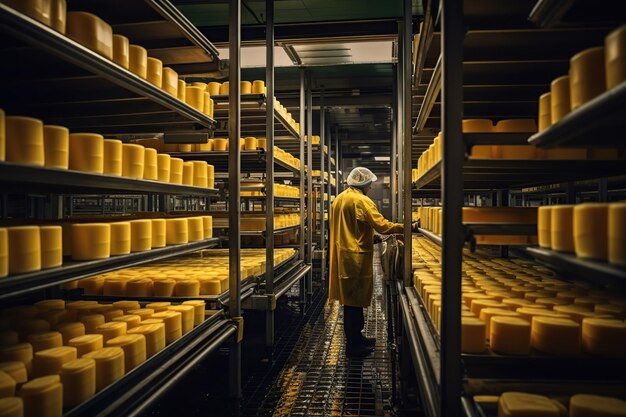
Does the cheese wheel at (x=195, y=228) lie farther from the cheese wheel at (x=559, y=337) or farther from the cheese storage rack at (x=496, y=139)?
the cheese wheel at (x=559, y=337)

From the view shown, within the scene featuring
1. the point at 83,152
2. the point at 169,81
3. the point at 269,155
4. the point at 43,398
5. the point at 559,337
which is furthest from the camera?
the point at 269,155

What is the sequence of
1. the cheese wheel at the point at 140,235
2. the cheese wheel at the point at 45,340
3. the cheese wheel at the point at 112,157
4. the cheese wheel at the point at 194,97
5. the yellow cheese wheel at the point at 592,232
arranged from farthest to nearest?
the cheese wheel at the point at 194,97 → the cheese wheel at the point at 140,235 → the cheese wheel at the point at 112,157 → the cheese wheel at the point at 45,340 → the yellow cheese wheel at the point at 592,232

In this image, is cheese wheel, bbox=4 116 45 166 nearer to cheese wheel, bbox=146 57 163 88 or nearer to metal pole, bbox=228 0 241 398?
cheese wheel, bbox=146 57 163 88

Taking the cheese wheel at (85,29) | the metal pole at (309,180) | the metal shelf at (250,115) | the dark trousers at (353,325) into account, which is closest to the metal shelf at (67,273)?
the cheese wheel at (85,29)

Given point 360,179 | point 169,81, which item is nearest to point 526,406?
point 169,81

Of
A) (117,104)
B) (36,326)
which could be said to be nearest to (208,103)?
(117,104)

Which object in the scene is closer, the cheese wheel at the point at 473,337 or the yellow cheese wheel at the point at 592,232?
the yellow cheese wheel at the point at 592,232

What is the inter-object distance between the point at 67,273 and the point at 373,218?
10.2ft

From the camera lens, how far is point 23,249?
1524 millimetres

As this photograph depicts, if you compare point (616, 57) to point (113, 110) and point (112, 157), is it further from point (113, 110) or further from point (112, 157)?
point (113, 110)

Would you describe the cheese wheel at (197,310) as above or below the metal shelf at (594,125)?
below

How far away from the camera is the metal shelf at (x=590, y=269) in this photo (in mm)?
928

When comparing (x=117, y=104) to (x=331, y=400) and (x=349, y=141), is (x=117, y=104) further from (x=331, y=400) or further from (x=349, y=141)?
(x=349, y=141)

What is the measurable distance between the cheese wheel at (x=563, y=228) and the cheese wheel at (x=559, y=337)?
1.16 ft
